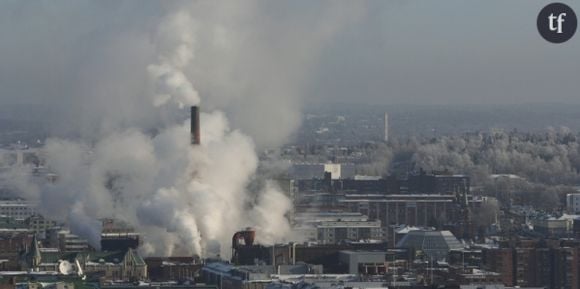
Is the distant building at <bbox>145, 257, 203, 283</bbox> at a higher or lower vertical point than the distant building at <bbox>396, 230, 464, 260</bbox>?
lower

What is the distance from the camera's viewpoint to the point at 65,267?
187 feet

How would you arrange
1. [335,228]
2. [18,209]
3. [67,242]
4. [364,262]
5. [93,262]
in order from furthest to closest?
[18,209] < [335,228] < [67,242] < [93,262] < [364,262]

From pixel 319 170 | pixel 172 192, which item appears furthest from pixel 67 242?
pixel 319 170

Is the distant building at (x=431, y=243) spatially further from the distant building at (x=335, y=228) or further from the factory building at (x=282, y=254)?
the distant building at (x=335, y=228)

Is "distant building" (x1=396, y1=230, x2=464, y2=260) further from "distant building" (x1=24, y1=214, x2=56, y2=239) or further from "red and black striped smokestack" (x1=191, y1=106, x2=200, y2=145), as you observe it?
"distant building" (x1=24, y1=214, x2=56, y2=239)

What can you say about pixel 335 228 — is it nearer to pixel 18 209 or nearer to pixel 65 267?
pixel 18 209

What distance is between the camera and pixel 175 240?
62.0 meters

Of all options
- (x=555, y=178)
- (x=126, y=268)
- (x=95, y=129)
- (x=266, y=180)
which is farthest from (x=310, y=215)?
(x=555, y=178)

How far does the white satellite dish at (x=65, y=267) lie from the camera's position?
56.2 m

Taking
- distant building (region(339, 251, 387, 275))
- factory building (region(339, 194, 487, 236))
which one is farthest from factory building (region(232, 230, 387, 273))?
factory building (region(339, 194, 487, 236))

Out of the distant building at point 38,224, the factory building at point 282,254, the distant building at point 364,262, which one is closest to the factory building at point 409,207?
the distant building at point 38,224

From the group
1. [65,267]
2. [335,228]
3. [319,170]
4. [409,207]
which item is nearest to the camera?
[65,267]

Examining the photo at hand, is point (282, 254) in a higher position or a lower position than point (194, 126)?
lower

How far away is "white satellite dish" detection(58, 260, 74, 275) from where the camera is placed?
184 feet
